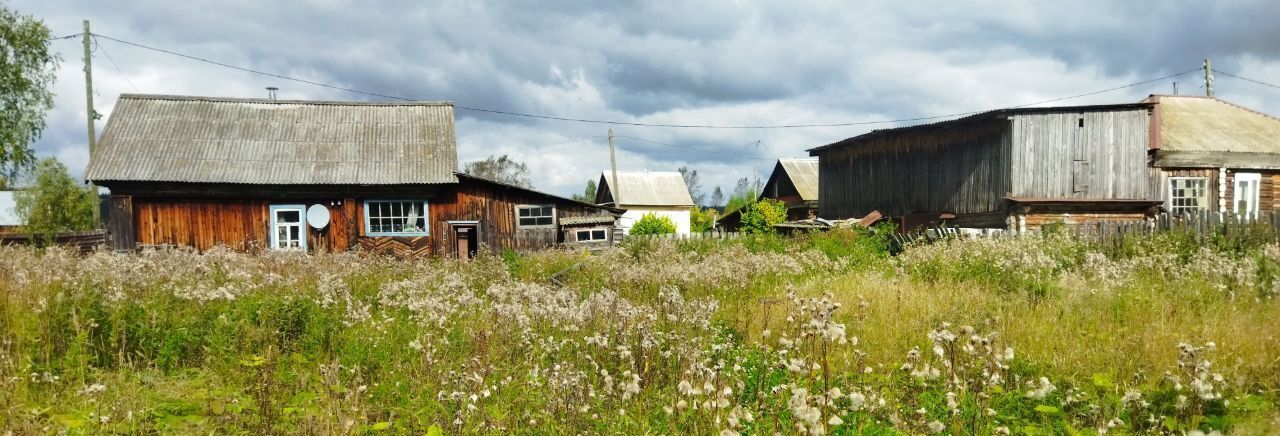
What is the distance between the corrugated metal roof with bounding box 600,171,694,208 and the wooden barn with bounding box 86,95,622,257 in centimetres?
2603

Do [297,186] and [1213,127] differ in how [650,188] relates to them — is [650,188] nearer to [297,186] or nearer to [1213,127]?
[297,186]

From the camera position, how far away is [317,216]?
65.6 ft

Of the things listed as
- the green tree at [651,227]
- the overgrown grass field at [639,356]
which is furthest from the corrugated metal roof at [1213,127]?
the green tree at [651,227]

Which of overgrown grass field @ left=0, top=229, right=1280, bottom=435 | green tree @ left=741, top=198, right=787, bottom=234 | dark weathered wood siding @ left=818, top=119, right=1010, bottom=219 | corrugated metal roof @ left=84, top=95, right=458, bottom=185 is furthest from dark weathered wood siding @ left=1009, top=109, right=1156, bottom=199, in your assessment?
corrugated metal roof @ left=84, top=95, right=458, bottom=185

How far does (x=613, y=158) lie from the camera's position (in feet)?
138

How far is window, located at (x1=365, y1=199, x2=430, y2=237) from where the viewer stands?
66.7 feet

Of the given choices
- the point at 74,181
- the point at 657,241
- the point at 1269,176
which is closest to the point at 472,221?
the point at 657,241

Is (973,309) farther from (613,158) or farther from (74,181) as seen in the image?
(74,181)

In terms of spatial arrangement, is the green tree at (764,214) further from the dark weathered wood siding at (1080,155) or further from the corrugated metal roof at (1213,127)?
the corrugated metal roof at (1213,127)

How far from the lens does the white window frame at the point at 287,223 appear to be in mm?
19781

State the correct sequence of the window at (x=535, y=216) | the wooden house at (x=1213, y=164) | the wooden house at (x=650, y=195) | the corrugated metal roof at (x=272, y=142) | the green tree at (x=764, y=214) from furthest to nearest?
the wooden house at (x=650, y=195) < the green tree at (x=764, y=214) < the window at (x=535, y=216) < the wooden house at (x=1213, y=164) < the corrugated metal roof at (x=272, y=142)

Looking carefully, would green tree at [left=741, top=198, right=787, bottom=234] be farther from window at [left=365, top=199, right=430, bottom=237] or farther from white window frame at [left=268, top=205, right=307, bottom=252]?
A: white window frame at [left=268, top=205, right=307, bottom=252]

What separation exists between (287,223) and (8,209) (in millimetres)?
40800

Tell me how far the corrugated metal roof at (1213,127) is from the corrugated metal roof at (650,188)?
3108 centimetres
